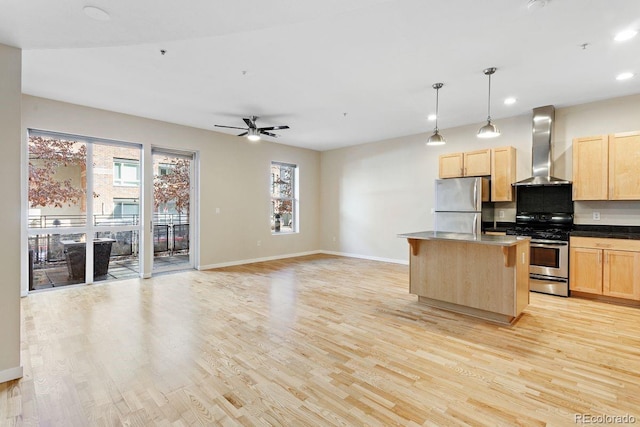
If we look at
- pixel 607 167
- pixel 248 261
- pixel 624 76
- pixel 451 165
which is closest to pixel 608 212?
pixel 607 167

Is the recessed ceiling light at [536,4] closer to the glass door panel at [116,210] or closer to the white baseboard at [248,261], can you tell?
the glass door panel at [116,210]

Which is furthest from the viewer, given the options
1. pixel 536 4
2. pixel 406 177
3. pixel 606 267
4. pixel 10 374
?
pixel 406 177

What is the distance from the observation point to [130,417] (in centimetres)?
187

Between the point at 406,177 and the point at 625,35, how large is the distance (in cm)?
424

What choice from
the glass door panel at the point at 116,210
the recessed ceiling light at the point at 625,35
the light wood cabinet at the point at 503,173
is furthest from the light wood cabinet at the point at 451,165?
the glass door panel at the point at 116,210

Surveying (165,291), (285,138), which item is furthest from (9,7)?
(285,138)

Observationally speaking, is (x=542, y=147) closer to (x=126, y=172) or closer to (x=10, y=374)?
(x=10, y=374)

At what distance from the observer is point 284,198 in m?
8.03

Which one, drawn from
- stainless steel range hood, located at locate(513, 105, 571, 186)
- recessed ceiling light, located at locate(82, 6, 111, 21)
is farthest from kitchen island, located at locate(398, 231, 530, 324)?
recessed ceiling light, located at locate(82, 6, 111, 21)

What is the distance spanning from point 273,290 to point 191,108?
323 centimetres

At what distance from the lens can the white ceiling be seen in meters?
2.06

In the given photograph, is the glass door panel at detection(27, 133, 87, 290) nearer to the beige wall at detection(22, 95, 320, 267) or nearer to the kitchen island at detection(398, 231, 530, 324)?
the beige wall at detection(22, 95, 320, 267)

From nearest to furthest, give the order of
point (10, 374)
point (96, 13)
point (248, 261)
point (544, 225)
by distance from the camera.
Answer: point (96, 13) < point (10, 374) < point (544, 225) < point (248, 261)

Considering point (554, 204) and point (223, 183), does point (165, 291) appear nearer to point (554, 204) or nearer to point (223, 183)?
point (223, 183)
